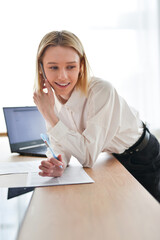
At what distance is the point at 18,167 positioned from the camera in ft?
3.71

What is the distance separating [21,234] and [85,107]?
2.39ft

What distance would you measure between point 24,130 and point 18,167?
18.4 inches

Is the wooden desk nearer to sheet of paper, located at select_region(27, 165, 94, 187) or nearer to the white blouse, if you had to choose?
sheet of paper, located at select_region(27, 165, 94, 187)

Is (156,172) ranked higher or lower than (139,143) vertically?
lower

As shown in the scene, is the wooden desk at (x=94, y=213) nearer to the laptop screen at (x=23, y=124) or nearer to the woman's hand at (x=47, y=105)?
the woman's hand at (x=47, y=105)

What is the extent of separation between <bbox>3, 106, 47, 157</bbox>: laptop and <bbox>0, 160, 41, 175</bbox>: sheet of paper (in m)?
0.21

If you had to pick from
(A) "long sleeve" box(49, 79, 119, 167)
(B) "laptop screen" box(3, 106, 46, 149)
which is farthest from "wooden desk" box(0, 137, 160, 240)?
→ (B) "laptop screen" box(3, 106, 46, 149)

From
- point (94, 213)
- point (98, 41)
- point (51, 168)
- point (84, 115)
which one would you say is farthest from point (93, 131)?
point (98, 41)

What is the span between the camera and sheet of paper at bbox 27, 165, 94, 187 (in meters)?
0.89

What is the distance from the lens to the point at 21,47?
2.42 meters

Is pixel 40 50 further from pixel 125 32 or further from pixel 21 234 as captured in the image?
pixel 125 32

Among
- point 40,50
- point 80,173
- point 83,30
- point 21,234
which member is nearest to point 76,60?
point 40,50

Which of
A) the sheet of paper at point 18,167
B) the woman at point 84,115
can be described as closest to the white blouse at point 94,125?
the woman at point 84,115

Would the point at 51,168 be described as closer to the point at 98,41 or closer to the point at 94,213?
the point at 94,213
